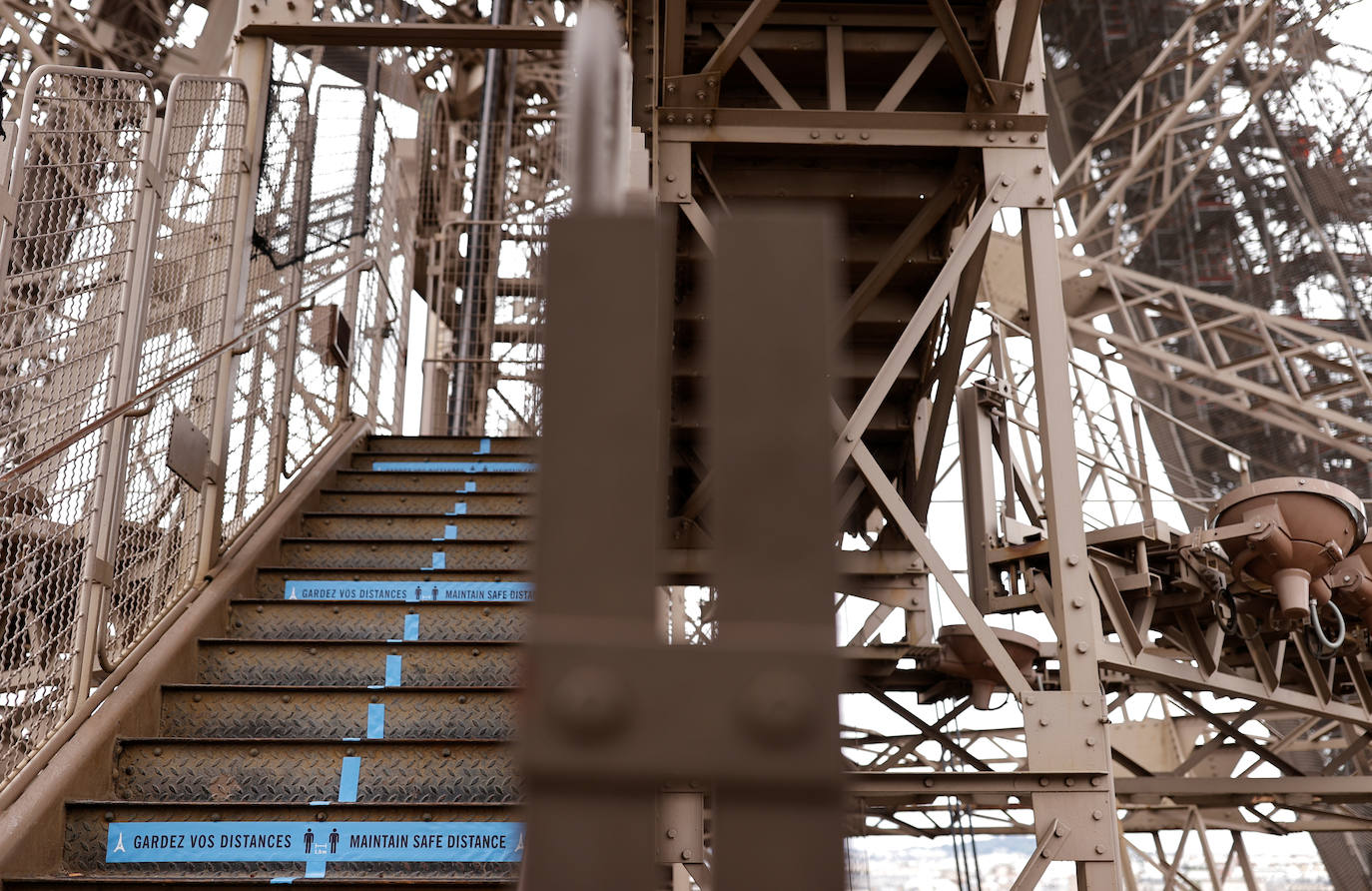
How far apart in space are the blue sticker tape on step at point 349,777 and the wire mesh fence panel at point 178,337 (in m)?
1.00

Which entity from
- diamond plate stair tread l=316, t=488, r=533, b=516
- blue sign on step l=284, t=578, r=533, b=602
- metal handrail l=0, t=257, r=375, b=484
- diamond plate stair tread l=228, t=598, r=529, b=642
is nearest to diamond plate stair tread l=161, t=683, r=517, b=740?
diamond plate stair tread l=228, t=598, r=529, b=642

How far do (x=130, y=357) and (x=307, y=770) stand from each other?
175 cm

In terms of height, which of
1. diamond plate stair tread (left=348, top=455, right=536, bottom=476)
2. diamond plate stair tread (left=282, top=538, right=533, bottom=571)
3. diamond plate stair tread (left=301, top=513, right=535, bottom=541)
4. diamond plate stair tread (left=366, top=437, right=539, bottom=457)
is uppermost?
diamond plate stair tread (left=366, top=437, right=539, bottom=457)

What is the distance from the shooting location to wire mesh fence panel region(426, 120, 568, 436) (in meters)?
13.4

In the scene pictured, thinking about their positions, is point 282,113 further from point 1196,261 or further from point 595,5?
point 1196,261

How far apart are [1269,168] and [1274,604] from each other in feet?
58.4

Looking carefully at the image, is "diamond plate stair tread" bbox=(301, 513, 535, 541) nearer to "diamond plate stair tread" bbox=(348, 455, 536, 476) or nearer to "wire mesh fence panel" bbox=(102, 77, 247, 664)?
"diamond plate stair tread" bbox=(348, 455, 536, 476)

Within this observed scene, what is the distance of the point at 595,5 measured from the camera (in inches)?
44.1

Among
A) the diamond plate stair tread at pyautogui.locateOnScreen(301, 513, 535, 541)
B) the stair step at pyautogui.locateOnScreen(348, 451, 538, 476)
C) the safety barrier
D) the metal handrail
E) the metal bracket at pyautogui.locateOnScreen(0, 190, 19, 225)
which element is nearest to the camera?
the metal handrail

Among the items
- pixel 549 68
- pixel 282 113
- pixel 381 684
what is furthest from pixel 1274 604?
pixel 549 68

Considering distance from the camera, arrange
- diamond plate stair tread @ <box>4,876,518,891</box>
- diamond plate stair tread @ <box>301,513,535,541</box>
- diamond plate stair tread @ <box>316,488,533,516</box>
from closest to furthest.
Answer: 1. diamond plate stair tread @ <box>4,876,518,891</box>
2. diamond plate stair tread @ <box>301,513,535,541</box>
3. diamond plate stair tread @ <box>316,488,533,516</box>

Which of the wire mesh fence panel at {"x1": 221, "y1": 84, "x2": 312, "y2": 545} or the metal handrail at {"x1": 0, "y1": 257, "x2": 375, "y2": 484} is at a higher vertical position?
the wire mesh fence panel at {"x1": 221, "y1": 84, "x2": 312, "y2": 545}

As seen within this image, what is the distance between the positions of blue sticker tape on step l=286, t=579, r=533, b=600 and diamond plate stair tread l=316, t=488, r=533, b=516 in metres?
1.16

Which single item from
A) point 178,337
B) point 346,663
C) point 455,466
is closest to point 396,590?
point 346,663
